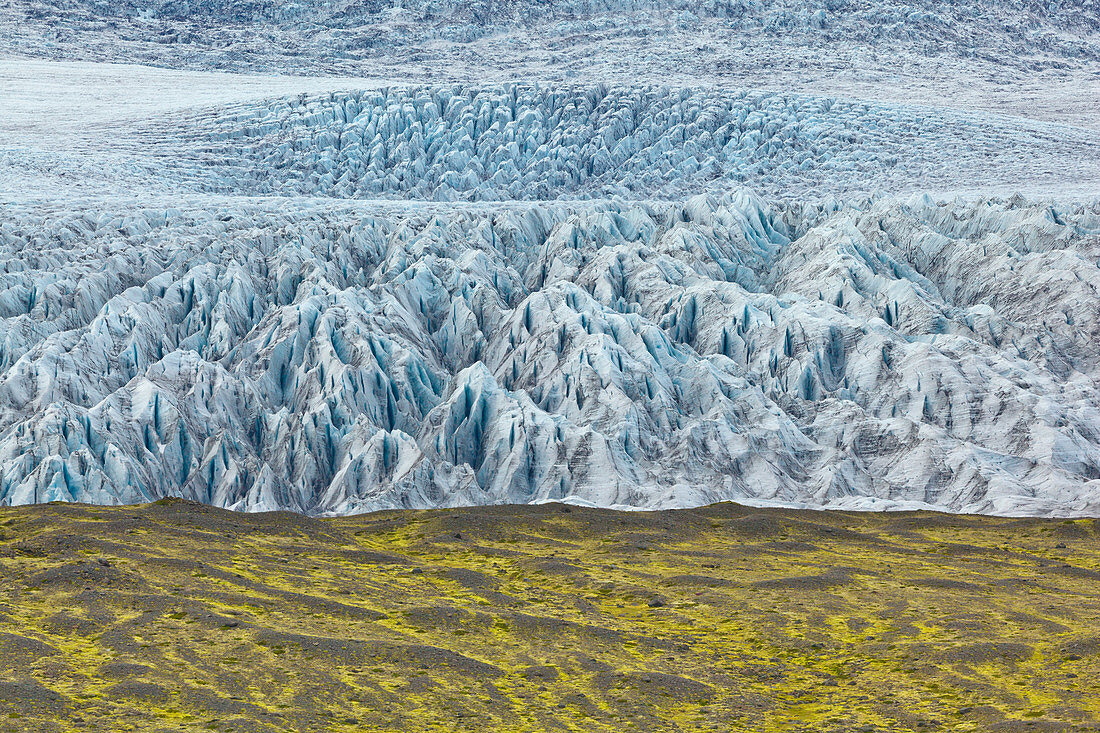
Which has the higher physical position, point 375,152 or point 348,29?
point 348,29

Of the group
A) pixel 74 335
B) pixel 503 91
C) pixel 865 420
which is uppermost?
pixel 503 91

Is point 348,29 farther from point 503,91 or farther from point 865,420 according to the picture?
point 865,420

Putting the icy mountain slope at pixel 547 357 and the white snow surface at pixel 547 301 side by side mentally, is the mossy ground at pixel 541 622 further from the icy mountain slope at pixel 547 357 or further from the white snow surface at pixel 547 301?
the white snow surface at pixel 547 301

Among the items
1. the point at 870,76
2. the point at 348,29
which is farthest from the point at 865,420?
the point at 348,29

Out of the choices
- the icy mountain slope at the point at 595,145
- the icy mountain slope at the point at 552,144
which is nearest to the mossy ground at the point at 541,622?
the icy mountain slope at the point at 552,144

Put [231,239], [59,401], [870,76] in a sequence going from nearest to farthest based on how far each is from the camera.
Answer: [59,401], [231,239], [870,76]

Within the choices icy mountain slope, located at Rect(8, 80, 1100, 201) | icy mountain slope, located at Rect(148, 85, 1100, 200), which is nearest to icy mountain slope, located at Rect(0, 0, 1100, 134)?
icy mountain slope, located at Rect(148, 85, 1100, 200)
